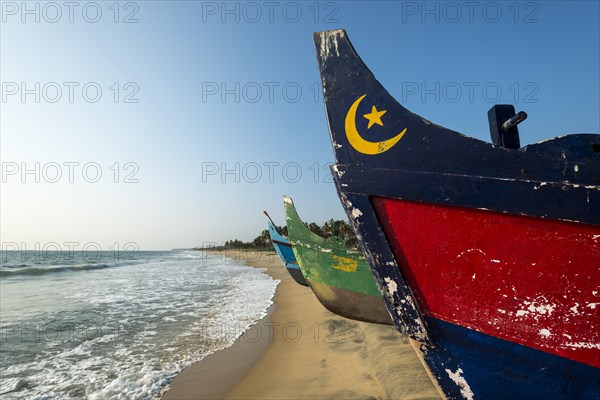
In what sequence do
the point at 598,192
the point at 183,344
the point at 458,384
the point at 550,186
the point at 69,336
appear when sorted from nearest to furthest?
the point at 598,192 → the point at 550,186 → the point at 458,384 → the point at 183,344 → the point at 69,336

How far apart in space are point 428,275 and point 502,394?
75 centimetres

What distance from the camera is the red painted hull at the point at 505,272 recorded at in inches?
67.0

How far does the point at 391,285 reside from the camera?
7.04ft

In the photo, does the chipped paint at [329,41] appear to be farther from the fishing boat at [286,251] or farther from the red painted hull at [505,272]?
the fishing boat at [286,251]

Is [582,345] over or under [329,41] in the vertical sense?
under

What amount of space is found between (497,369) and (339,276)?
15.4ft

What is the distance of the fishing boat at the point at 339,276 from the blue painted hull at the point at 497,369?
140 inches

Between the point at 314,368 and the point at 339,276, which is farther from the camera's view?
the point at 339,276

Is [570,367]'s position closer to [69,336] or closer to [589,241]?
[589,241]

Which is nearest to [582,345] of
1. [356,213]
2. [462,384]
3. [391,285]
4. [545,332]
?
[545,332]

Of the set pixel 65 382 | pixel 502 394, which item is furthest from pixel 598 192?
pixel 65 382

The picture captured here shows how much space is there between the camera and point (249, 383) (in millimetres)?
5074

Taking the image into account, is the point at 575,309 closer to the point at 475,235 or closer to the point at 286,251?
the point at 475,235

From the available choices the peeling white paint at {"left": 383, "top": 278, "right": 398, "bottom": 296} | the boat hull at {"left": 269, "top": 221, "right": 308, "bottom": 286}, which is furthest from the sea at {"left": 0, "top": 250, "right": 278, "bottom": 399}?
the peeling white paint at {"left": 383, "top": 278, "right": 398, "bottom": 296}
